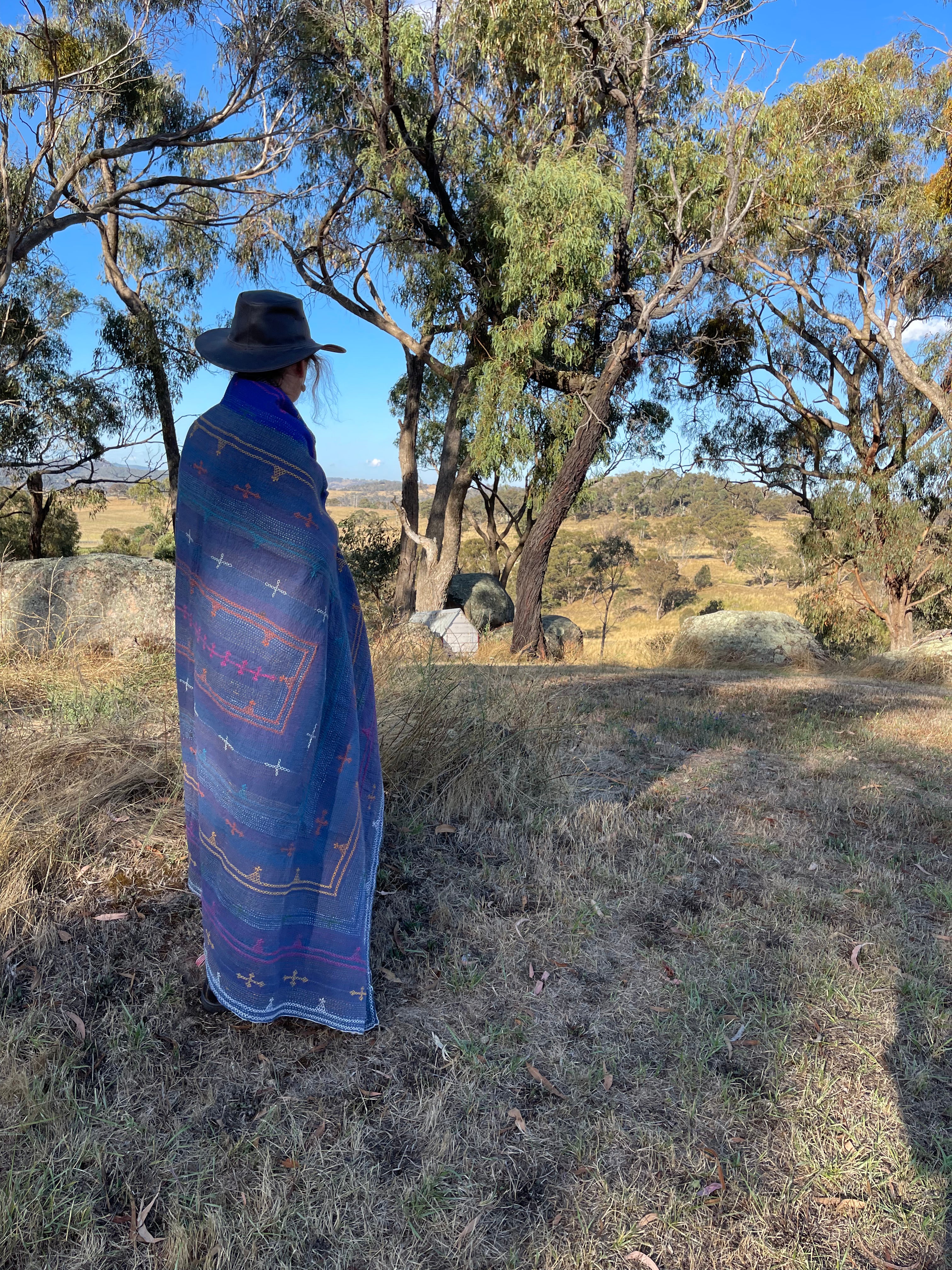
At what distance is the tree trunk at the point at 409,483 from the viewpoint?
1469cm

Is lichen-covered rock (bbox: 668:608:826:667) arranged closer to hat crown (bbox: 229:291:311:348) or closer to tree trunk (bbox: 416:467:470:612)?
tree trunk (bbox: 416:467:470:612)

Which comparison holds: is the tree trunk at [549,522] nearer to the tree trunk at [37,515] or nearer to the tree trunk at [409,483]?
the tree trunk at [409,483]

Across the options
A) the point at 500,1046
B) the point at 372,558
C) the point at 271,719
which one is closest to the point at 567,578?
the point at 372,558

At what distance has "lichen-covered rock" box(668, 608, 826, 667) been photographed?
11844 mm

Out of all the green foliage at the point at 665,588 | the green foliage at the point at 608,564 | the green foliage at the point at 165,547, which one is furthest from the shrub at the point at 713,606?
the green foliage at the point at 165,547

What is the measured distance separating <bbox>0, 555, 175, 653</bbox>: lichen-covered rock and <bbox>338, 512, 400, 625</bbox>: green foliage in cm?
1175

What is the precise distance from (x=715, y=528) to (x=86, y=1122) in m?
47.2

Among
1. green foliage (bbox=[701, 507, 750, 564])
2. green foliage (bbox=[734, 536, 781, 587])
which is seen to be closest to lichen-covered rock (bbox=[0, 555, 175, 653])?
green foliage (bbox=[734, 536, 781, 587])

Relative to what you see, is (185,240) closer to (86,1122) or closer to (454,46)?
(454,46)

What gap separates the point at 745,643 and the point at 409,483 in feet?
21.8

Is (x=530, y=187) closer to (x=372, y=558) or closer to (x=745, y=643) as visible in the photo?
(x=745, y=643)

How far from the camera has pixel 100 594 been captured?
6781 mm

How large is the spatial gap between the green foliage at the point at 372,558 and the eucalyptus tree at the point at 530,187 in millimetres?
6033

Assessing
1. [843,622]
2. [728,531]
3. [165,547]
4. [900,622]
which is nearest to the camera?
[900,622]
